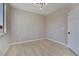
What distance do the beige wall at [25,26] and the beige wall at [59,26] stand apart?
0.88 metres

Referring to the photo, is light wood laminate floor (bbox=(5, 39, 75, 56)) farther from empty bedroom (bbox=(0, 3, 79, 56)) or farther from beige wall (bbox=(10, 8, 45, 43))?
beige wall (bbox=(10, 8, 45, 43))

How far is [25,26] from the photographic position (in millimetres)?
7605

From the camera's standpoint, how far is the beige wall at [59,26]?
626 centimetres

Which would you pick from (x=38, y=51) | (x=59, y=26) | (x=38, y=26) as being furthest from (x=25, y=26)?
(x=38, y=51)

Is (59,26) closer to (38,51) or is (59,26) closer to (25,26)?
(25,26)

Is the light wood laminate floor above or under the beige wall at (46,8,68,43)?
under

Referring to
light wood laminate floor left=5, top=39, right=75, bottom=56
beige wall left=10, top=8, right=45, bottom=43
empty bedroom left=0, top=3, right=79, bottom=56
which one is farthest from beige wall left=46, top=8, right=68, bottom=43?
light wood laminate floor left=5, top=39, right=75, bottom=56

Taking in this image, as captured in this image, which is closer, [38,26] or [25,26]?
[25,26]

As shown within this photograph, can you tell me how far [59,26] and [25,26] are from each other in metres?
2.48

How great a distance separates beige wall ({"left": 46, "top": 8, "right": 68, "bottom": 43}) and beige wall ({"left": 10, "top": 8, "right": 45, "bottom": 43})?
88 cm

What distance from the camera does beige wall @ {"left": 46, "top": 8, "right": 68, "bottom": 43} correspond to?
6.26 metres

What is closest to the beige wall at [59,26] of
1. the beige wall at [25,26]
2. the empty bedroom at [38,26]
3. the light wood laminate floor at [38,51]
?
the empty bedroom at [38,26]

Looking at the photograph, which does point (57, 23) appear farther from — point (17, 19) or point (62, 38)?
point (17, 19)

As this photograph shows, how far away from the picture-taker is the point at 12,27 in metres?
6.66
